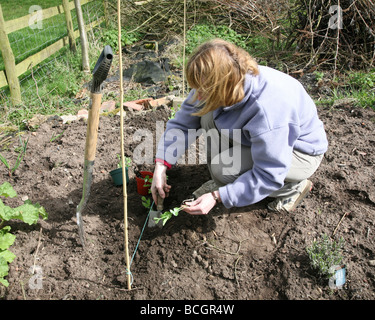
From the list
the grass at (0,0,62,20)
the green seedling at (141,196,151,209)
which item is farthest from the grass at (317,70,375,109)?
the grass at (0,0,62,20)

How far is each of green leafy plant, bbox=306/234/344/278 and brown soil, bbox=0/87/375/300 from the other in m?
0.08

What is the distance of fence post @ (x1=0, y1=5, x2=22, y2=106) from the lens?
11.6 ft

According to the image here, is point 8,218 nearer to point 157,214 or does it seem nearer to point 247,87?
point 157,214

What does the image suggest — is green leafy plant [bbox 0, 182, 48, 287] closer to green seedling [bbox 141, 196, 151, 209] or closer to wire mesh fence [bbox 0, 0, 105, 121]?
green seedling [bbox 141, 196, 151, 209]

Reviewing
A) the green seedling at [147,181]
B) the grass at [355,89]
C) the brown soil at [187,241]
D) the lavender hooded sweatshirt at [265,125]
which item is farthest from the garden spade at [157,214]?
the grass at [355,89]

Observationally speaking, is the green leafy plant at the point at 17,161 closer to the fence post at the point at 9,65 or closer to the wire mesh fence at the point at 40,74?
the wire mesh fence at the point at 40,74

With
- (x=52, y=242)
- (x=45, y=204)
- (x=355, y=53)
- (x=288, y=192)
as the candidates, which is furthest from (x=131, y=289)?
(x=355, y=53)

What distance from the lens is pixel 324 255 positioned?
1897 millimetres

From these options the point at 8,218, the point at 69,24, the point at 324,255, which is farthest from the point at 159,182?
the point at 69,24

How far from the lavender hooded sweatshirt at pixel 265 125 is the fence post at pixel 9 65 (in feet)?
8.93

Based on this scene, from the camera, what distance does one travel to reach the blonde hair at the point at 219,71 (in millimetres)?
1596

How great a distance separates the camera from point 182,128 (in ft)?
7.46

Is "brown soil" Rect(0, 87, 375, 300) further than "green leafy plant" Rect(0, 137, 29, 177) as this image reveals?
No

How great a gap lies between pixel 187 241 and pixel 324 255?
30.9 inches
